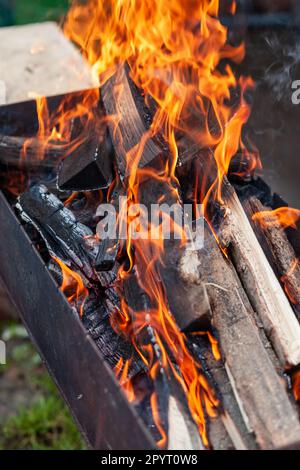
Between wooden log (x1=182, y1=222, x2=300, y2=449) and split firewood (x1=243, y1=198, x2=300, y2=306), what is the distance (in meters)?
0.26

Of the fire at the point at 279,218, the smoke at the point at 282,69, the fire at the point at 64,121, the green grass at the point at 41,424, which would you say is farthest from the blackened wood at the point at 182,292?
the smoke at the point at 282,69

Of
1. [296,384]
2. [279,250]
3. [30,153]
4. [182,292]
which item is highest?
[30,153]

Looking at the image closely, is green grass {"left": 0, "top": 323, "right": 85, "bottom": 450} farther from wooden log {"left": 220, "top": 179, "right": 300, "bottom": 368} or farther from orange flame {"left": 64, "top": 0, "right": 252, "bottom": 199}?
orange flame {"left": 64, "top": 0, "right": 252, "bottom": 199}

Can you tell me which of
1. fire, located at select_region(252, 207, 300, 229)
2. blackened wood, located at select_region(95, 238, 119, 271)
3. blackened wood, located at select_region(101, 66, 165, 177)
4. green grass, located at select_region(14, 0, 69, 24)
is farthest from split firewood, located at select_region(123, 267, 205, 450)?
green grass, located at select_region(14, 0, 69, 24)

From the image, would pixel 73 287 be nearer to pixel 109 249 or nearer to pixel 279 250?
pixel 109 249

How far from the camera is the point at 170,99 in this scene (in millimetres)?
2633

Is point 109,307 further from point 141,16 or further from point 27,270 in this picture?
point 141,16

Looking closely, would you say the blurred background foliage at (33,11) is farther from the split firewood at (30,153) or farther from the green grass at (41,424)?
the green grass at (41,424)

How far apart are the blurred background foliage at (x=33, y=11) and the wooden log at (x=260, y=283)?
321 centimetres

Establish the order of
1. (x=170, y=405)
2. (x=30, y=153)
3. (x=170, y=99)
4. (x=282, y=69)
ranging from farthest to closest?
1. (x=282, y=69)
2. (x=30, y=153)
3. (x=170, y=99)
4. (x=170, y=405)

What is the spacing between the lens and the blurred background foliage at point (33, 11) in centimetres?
495

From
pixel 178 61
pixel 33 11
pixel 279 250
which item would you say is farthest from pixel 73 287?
pixel 33 11

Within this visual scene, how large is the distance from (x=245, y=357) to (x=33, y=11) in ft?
13.1
